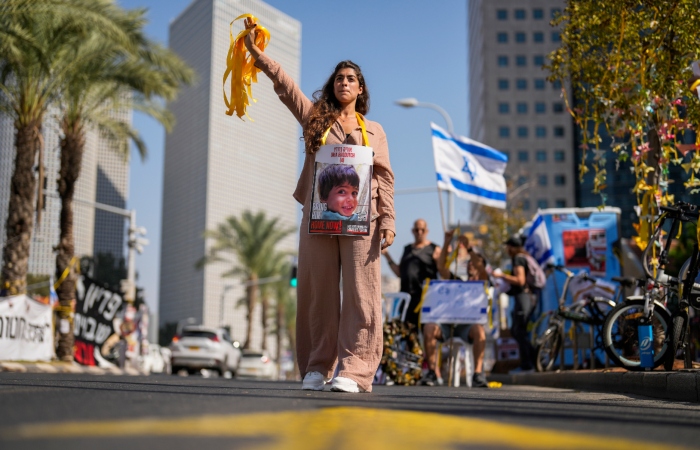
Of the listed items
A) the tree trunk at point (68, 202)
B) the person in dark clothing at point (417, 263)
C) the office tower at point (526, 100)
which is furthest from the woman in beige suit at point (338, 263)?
the office tower at point (526, 100)

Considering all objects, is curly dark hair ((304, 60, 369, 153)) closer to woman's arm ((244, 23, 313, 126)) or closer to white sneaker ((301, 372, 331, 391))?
woman's arm ((244, 23, 313, 126))

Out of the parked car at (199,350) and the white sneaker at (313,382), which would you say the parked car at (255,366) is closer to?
the parked car at (199,350)

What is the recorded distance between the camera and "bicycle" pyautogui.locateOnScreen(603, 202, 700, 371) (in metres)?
7.36

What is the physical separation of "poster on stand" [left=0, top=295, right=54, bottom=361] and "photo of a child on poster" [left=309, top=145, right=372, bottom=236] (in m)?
12.3

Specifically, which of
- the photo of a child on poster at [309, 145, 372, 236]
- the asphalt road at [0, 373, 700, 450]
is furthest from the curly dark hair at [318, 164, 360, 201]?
the asphalt road at [0, 373, 700, 450]

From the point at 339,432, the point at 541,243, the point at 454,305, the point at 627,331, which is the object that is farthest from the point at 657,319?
the point at 541,243

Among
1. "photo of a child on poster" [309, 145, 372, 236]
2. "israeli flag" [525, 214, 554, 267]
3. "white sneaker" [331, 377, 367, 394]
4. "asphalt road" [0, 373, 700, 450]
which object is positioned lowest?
"white sneaker" [331, 377, 367, 394]

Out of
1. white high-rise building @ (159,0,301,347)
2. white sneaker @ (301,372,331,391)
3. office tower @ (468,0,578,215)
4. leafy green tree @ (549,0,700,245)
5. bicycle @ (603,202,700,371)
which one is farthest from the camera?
white high-rise building @ (159,0,301,347)

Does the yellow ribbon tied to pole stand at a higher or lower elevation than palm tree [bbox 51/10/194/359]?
lower

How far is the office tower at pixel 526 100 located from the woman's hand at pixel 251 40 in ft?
332

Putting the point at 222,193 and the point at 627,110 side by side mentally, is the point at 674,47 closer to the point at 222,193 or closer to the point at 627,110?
the point at 627,110

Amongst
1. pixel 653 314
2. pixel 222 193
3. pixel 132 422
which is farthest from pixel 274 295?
pixel 222 193

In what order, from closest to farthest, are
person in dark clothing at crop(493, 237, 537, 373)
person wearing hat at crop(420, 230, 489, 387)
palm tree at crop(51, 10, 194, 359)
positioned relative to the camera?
person wearing hat at crop(420, 230, 489, 387) → person in dark clothing at crop(493, 237, 537, 373) → palm tree at crop(51, 10, 194, 359)

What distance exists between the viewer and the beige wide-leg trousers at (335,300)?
5863mm
